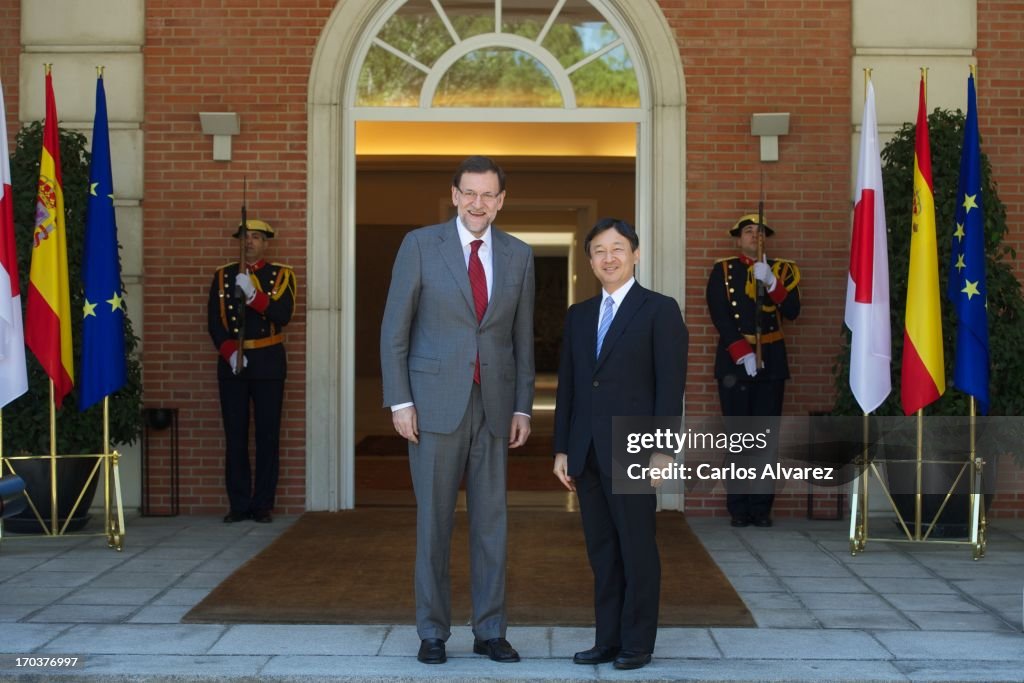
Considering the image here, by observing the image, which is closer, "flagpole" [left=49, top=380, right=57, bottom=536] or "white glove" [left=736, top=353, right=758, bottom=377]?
"flagpole" [left=49, top=380, right=57, bottom=536]

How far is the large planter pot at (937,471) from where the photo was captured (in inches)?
279

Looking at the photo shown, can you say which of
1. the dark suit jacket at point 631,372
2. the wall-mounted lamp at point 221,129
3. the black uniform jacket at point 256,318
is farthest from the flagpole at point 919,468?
the wall-mounted lamp at point 221,129

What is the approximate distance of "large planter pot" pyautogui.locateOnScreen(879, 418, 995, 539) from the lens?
279 inches

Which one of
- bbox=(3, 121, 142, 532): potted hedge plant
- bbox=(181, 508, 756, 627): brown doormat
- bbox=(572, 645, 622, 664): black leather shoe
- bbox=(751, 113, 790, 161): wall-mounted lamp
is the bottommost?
bbox=(181, 508, 756, 627): brown doormat

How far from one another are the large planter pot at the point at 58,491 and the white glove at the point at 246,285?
1283 mm

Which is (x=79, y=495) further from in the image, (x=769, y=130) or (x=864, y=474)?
(x=769, y=130)

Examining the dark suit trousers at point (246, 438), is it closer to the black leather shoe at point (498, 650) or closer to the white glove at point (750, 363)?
the white glove at point (750, 363)

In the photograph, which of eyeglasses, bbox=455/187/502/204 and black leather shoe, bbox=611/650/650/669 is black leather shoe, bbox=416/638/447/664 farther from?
eyeglasses, bbox=455/187/502/204

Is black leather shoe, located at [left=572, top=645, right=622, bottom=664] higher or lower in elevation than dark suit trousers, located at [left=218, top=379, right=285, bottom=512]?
lower

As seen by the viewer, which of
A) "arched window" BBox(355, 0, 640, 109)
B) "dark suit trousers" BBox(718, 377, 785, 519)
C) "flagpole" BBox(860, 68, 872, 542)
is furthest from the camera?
"arched window" BBox(355, 0, 640, 109)

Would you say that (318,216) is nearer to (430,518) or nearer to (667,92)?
(667,92)

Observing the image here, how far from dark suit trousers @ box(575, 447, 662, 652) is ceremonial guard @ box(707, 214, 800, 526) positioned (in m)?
3.45

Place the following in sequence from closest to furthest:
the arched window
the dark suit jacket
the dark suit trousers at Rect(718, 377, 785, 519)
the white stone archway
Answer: the dark suit jacket → the dark suit trousers at Rect(718, 377, 785, 519) → the white stone archway → the arched window

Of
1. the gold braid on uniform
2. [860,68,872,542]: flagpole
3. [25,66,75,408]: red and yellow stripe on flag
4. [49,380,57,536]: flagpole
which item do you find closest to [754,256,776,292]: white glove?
[860,68,872,542]: flagpole
